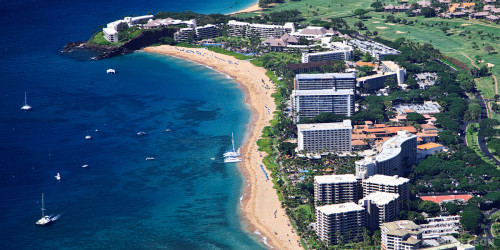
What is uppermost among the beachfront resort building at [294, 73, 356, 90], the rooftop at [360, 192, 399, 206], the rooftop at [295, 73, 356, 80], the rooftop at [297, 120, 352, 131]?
the rooftop at [295, 73, 356, 80]

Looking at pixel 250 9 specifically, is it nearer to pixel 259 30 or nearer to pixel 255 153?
pixel 259 30

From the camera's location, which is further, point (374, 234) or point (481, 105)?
point (481, 105)

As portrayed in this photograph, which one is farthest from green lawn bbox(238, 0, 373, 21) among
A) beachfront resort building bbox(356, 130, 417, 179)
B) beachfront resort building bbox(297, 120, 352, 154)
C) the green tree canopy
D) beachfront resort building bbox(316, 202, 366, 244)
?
beachfront resort building bbox(316, 202, 366, 244)

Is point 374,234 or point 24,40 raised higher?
point 24,40

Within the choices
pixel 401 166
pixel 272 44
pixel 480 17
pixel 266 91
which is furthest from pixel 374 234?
pixel 480 17

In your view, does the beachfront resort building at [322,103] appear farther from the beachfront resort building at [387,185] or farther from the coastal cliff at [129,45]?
the coastal cliff at [129,45]

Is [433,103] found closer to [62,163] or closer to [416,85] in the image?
[416,85]

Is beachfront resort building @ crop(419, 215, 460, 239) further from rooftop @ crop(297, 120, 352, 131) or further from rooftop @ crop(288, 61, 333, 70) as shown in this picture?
rooftop @ crop(288, 61, 333, 70)
